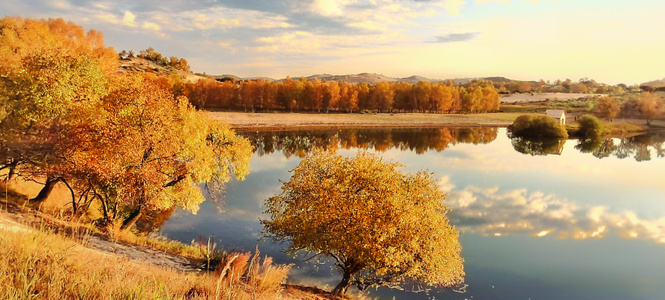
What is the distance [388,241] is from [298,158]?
4795 cm

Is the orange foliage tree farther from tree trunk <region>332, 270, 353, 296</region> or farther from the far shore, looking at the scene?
the far shore

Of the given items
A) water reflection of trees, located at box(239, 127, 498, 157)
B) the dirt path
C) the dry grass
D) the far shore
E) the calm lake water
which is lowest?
the calm lake water

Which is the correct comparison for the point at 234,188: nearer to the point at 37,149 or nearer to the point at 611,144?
the point at 37,149

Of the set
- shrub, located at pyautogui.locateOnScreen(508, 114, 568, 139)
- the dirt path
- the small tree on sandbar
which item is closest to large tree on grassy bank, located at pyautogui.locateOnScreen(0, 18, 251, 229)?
the dirt path

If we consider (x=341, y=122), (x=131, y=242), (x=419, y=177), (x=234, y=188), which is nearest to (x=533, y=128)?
(x=341, y=122)

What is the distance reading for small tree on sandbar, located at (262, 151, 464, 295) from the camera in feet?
64.0

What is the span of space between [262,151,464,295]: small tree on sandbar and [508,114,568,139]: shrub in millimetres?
96284

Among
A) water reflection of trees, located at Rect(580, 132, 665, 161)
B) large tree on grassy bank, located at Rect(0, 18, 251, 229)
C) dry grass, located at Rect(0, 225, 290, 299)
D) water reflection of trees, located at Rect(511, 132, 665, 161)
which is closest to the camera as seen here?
dry grass, located at Rect(0, 225, 290, 299)

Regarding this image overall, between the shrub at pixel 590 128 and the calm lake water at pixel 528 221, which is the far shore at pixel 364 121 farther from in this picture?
the calm lake water at pixel 528 221

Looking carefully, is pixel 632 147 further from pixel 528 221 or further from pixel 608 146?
pixel 528 221

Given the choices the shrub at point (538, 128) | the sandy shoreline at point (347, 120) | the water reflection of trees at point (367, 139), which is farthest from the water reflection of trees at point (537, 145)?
the sandy shoreline at point (347, 120)

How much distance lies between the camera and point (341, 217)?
67.3 feet

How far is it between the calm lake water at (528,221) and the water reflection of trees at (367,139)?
6.03ft

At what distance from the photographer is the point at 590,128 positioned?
364 ft
